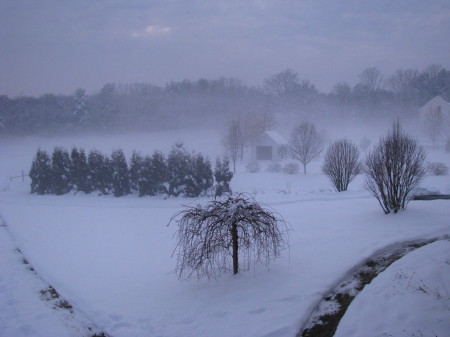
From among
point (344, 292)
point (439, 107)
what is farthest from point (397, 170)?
point (439, 107)

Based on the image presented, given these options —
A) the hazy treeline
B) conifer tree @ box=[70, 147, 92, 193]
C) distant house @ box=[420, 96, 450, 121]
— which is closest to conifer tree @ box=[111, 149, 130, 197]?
conifer tree @ box=[70, 147, 92, 193]

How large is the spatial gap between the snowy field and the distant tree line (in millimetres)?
5929

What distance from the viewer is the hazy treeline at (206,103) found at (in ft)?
186

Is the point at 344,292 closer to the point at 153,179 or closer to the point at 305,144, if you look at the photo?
the point at 153,179

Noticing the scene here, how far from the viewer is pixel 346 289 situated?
20.7 feet

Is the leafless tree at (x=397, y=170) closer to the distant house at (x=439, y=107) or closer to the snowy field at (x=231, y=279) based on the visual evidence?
the snowy field at (x=231, y=279)

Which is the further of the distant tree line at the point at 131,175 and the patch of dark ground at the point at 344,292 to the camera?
the distant tree line at the point at 131,175

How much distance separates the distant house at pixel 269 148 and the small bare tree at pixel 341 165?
19.6 metres

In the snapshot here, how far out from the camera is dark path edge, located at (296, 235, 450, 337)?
5.29 metres

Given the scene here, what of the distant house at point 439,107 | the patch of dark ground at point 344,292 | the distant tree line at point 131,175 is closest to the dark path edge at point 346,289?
the patch of dark ground at point 344,292

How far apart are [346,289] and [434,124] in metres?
44.8

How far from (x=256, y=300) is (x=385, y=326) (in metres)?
2.24

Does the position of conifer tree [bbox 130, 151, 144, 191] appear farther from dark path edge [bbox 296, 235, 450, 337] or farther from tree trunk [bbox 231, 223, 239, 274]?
dark path edge [bbox 296, 235, 450, 337]

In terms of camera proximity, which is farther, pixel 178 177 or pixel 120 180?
pixel 120 180
